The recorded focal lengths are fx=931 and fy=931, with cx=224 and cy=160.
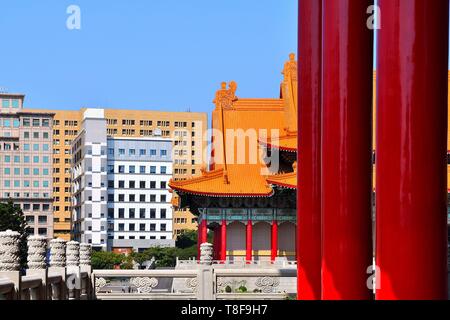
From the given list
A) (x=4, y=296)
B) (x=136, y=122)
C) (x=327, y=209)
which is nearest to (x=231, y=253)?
(x=4, y=296)

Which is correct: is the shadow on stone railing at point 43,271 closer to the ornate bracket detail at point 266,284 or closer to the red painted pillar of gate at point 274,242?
the ornate bracket detail at point 266,284

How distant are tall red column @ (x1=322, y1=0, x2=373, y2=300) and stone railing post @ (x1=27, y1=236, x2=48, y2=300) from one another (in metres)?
7.12

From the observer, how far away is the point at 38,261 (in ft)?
48.1

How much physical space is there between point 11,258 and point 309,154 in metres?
4.32

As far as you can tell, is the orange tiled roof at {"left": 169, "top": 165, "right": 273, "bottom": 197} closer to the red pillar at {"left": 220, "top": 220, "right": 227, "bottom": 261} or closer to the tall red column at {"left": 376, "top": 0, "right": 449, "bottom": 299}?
the red pillar at {"left": 220, "top": 220, "right": 227, "bottom": 261}

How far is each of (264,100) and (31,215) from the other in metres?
69.3

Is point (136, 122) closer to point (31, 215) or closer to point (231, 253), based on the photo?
point (31, 215)

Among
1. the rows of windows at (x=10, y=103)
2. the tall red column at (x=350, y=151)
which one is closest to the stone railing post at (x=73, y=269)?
the tall red column at (x=350, y=151)

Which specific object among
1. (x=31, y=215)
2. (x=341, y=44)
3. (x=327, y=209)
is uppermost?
(x=341, y=44)

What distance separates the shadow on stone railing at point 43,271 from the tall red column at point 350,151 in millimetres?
4522

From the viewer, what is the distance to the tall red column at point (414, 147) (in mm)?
5648

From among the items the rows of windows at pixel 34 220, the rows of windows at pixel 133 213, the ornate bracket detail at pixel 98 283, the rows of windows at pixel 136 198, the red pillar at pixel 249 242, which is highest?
the ornate bracket detail at pixel 98 283

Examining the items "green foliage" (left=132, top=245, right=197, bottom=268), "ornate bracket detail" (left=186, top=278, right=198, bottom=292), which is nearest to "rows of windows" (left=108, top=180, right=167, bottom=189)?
"green foliage" (left=132, top=245, right=197, bottom=268)

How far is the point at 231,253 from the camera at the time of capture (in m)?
46.9
